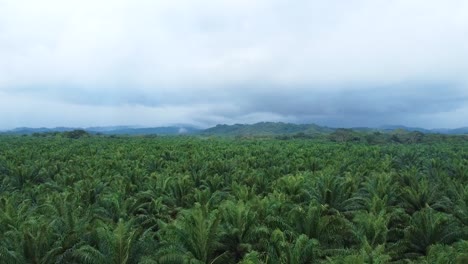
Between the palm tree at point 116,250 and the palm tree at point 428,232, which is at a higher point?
the palm tree at point 116,250

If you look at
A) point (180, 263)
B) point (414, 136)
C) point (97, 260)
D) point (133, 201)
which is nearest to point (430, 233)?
point (180, 263)

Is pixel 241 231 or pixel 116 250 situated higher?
pixel 116 250

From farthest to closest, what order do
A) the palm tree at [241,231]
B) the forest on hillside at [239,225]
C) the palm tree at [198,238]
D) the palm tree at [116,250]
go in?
the palm tree at [241,231], the palm tree at [198,238], the forest on hillside at [239,225], the palm tree at [116,250]

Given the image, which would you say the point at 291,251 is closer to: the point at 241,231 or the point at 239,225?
the point at 241,231

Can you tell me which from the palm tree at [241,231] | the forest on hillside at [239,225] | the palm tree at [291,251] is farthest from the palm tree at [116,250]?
the palm tree at [291,251]

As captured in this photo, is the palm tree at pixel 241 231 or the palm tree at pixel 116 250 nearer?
Result: the palm tree at pixel 116 250

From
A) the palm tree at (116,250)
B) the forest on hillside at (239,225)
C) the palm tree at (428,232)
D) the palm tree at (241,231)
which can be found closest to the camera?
the palm tree at (116,250)

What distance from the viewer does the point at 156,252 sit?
19.5 metres

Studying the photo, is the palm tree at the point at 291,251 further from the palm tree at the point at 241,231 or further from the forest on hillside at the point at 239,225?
the palm tree at the point at 241,231

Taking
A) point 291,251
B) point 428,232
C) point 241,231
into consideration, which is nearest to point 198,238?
point 241,231

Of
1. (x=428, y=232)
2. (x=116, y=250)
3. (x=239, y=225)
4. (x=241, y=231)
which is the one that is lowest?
(x=428, y=232)

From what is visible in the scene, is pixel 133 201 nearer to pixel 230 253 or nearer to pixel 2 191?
pixel 230 253

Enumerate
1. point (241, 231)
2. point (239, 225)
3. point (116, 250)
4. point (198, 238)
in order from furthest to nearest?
point (239, 225) < point (241, 231) < point (198, 238) < point (116, 250)

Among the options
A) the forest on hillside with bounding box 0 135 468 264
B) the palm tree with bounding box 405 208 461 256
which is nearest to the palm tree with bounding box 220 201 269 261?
the forest on hillside with bounding box 0 135 468 264
